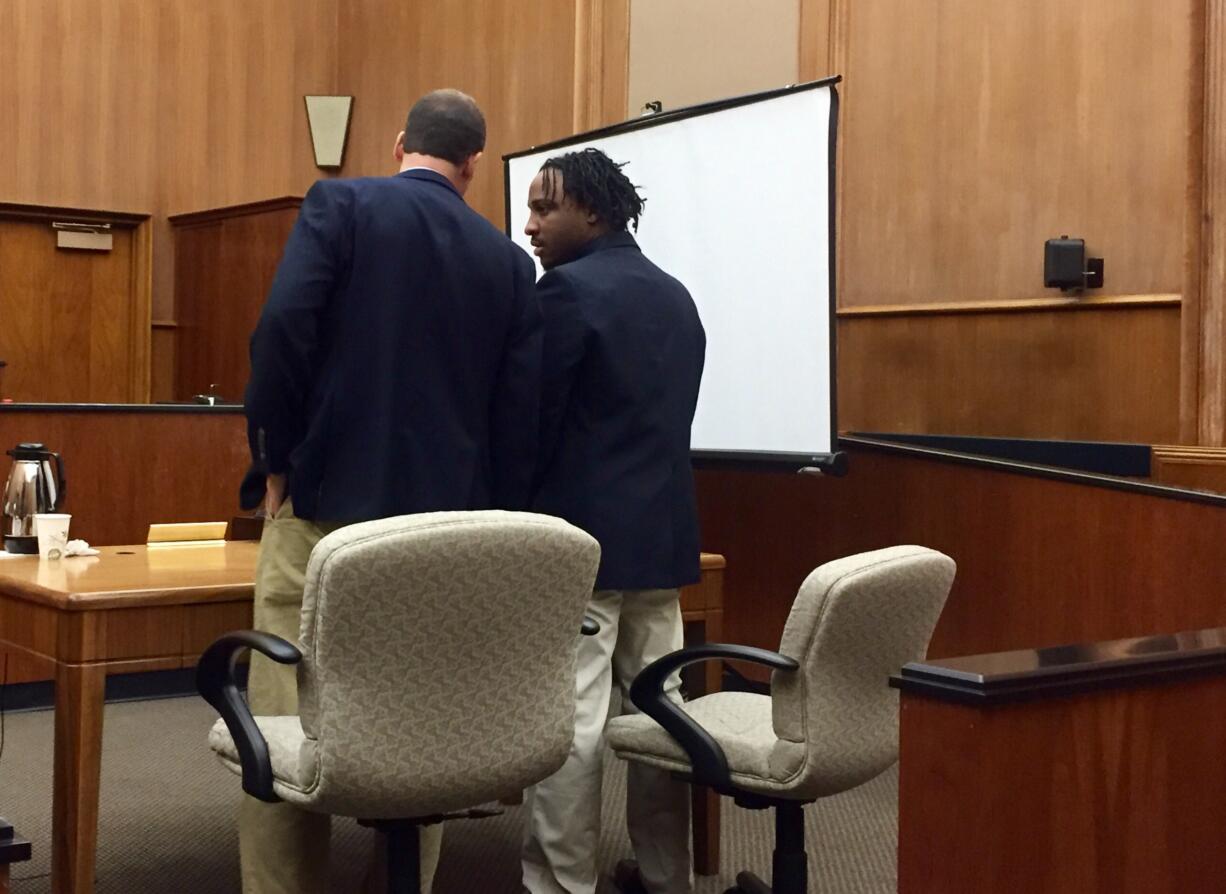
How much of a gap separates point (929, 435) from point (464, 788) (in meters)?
3.55

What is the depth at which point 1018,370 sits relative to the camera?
5.31 metres

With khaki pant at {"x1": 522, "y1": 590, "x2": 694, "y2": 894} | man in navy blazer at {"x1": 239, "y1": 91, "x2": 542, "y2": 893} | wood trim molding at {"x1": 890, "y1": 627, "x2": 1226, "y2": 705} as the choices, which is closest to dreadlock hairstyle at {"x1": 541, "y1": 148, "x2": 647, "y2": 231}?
man in navy blazer at {"x1": 239, "y1": 91, "x2": 542, "y2": 893}

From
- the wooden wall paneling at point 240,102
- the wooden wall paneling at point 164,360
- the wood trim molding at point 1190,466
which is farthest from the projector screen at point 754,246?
the wooden wall paneling at point 164,360

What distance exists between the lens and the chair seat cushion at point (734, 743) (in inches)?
101

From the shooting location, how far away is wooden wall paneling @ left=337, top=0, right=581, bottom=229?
7.59 m

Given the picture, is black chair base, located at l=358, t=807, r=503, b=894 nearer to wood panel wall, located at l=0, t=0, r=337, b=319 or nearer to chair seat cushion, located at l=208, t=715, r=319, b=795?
chair seat cushion, located at l=208, t=715, r=319, b=795

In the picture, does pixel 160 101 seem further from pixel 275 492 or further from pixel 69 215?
pixel 275 492

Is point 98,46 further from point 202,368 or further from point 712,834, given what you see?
point 712,834

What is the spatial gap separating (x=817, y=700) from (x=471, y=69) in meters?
6.19

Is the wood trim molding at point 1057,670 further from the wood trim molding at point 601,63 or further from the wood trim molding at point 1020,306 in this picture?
the wood trim molding at point 601,63

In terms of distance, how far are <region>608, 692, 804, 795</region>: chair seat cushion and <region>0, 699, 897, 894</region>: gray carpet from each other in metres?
0.62

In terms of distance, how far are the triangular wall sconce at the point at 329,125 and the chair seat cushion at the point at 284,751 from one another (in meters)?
6.80

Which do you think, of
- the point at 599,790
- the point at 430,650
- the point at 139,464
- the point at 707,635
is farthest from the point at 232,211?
the point at 430,650

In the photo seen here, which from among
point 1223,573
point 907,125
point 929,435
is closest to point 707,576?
point 1223,573
